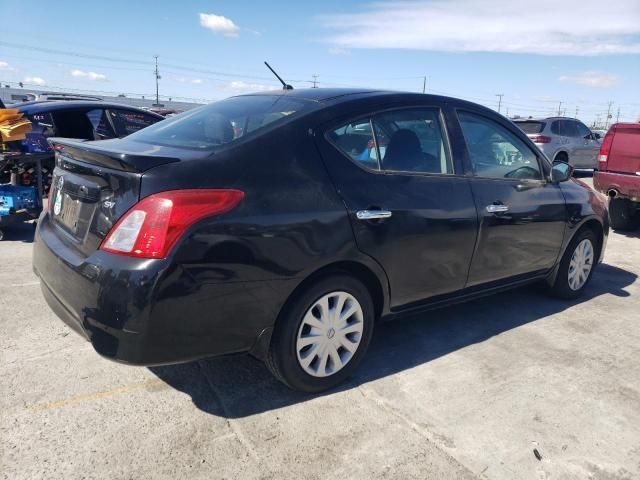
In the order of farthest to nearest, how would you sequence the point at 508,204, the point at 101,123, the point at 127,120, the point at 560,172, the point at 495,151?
the point at 127,120 < the point at 101,123 < the point at 560,172 < the point at 495,151 < the point at 508,204

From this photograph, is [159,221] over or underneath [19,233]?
over

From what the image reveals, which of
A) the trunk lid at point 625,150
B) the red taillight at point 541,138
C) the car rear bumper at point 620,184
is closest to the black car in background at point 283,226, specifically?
the car rear bumper at point 620,184

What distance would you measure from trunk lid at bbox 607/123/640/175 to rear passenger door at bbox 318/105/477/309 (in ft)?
16.4

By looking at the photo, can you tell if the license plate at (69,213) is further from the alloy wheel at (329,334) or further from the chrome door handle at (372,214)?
the chrome door handle at (372,214)

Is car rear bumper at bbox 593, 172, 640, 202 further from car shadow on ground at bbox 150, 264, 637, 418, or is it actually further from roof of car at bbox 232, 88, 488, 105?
roof of car at bbox 232, 88, 488, 105

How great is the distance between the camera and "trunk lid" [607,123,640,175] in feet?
23.4

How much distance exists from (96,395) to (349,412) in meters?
1.37

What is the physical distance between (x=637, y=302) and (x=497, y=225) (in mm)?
2132

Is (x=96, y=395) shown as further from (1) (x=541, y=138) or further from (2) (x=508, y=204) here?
(1) (x=541, y=138)

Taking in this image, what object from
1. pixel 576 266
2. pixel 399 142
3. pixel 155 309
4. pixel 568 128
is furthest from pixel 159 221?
pixel 568 128

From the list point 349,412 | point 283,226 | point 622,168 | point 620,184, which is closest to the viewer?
point 283,226

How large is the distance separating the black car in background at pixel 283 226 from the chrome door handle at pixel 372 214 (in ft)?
0.04

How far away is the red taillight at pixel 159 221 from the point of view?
2.28 meters

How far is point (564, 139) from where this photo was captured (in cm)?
1461
